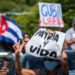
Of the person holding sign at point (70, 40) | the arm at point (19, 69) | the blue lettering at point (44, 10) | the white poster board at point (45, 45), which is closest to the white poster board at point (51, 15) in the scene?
the blue lettering at point (44, 10)

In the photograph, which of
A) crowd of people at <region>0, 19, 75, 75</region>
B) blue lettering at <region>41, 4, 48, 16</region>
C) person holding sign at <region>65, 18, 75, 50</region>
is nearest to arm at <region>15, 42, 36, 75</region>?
crowd of people at <region>0, 19, 75, 75</region>

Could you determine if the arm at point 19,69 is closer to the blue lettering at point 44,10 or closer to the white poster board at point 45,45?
the white poster board at point 45,45

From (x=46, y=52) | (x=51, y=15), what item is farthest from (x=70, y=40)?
(x=46, y=52)

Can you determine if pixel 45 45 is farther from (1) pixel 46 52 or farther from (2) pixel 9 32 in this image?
(2) pixel 9 32

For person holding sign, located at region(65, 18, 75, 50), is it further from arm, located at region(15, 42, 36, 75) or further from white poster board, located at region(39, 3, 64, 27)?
arm, located at region(15, 42, 36, 75)

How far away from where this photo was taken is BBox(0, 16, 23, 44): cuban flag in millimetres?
10516

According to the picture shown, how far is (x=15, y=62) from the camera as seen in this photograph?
7590 millimetres

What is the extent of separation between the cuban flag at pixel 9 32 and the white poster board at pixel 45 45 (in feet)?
8.65

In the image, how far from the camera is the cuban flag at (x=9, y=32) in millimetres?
10516

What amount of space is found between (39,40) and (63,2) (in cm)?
1563

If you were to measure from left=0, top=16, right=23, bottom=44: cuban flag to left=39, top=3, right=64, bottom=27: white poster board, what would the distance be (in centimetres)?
222

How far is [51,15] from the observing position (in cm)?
1352

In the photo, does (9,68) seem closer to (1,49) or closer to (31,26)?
(1,49)

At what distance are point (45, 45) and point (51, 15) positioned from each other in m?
5.95
